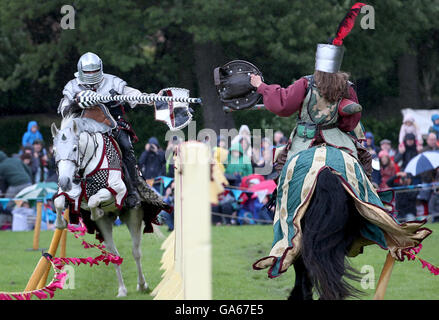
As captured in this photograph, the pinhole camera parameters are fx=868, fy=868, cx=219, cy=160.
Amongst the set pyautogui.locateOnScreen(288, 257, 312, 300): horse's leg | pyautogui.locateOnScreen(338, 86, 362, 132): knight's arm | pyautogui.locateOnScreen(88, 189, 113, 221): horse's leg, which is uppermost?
pyautogui.locateOnScreen(338, 86, 362, 132): knight's arm

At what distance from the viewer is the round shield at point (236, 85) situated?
6953mm

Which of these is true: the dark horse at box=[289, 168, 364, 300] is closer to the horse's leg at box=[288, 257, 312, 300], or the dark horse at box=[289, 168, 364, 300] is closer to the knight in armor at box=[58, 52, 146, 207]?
the horse's leg at box=[288, 257, 312, 300]

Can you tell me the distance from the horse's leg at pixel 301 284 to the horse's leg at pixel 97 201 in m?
2.52

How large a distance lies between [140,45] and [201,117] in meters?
2.87

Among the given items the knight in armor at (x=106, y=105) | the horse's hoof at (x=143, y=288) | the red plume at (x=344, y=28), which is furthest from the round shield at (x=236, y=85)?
the horse's hoof at (x=143, y=288)

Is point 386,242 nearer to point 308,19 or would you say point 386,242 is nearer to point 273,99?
point 273,99

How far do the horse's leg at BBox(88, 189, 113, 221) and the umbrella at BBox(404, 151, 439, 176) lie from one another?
7483 mm

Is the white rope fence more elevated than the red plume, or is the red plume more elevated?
the red plume

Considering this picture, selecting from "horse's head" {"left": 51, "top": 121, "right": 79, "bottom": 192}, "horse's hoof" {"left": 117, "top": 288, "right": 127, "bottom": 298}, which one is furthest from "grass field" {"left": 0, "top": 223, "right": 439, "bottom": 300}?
"horse's head" {"left": 51, "top": 121, "right": 79, "bottom": 192}

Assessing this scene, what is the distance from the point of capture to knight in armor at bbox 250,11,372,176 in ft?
21.5

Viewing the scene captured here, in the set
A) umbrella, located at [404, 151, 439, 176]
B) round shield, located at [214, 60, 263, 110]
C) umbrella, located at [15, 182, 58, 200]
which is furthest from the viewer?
umbrella, located at [15, 182, 58, 200]

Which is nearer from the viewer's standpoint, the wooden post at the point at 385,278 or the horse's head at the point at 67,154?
the wooden post at the point at 385,278

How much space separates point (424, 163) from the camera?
14.5m

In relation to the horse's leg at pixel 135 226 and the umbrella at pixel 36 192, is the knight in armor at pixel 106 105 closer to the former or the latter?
the horse's leg at pixel 135 226
